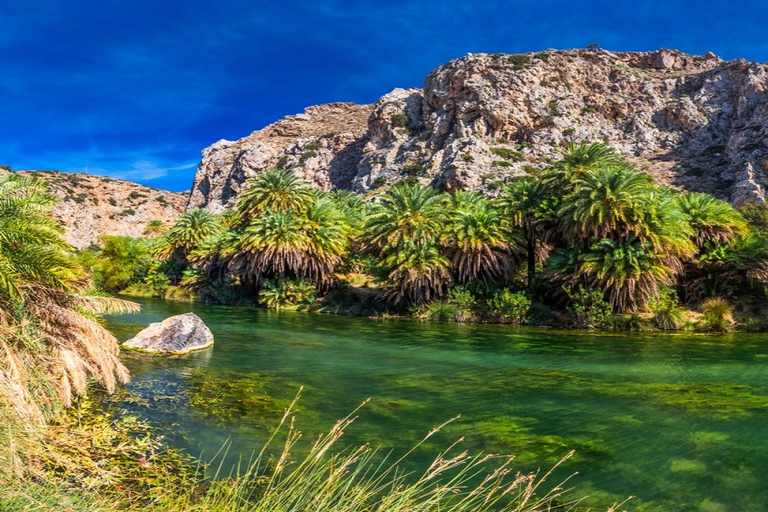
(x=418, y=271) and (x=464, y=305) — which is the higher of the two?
(x=418, y=271)

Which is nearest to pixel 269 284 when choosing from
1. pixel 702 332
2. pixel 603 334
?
pixel 603 334

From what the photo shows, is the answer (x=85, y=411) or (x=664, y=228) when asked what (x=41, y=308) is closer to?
(x=85, y=411)

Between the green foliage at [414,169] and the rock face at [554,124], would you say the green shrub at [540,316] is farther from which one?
the green foliage at [414,169]

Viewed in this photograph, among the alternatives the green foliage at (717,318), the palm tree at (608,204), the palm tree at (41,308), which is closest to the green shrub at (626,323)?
the green foliage at (717,318)

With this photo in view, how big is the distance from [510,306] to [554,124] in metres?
67.7

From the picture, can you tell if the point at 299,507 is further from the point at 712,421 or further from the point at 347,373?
the point at 347,373

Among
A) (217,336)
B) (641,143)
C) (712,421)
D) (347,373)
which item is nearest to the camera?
(712,421)

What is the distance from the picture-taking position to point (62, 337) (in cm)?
896

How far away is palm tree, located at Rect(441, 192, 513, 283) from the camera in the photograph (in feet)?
107

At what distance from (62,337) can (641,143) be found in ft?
324

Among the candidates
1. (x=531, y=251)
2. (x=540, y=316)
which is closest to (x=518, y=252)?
(x=531, y=251)

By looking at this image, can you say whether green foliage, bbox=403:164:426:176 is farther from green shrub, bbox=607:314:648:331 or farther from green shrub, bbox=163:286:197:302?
green shrub, bbox=607:314:648:331

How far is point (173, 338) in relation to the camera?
18.0m

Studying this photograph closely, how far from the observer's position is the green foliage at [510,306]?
1196 inches
